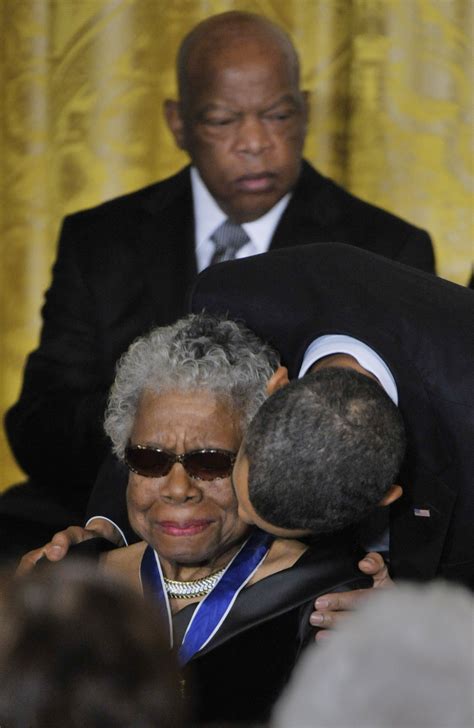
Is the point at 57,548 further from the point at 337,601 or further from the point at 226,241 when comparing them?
Answer: the point at 226,241

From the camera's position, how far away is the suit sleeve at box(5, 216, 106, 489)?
419 centimetres

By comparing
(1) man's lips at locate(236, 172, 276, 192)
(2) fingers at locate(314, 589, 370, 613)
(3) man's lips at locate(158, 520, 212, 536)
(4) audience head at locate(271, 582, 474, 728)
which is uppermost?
(4) audience head at locate(271, 582, 474, 728)

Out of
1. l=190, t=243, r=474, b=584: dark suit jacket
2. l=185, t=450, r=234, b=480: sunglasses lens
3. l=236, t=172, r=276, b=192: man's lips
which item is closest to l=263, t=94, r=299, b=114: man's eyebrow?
l=236, t=172, r=276, b=192: man's lips

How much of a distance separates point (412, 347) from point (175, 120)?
2.29 metres

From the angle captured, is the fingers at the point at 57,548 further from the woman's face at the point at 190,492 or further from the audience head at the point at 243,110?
the audience head at the point at 243,110

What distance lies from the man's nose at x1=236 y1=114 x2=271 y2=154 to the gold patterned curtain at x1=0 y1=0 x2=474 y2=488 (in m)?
0.39

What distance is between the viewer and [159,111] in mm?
5031

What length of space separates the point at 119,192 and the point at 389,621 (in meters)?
4.09

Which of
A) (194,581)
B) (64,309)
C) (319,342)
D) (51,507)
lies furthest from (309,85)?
(194,581)

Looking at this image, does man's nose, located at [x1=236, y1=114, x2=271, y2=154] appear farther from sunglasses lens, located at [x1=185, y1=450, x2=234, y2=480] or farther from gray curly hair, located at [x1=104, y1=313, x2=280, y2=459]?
sunglasses lens, located at [x1=185, y1=450, x2=234, y2=480]

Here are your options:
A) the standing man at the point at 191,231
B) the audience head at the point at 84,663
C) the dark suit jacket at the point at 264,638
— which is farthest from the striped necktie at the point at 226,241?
the audience head at the point at 84,663

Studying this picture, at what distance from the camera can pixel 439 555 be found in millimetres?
2713

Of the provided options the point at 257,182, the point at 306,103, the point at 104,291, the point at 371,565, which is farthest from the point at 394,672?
the point at 306,103

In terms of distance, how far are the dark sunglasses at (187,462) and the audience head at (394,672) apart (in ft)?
4.57
